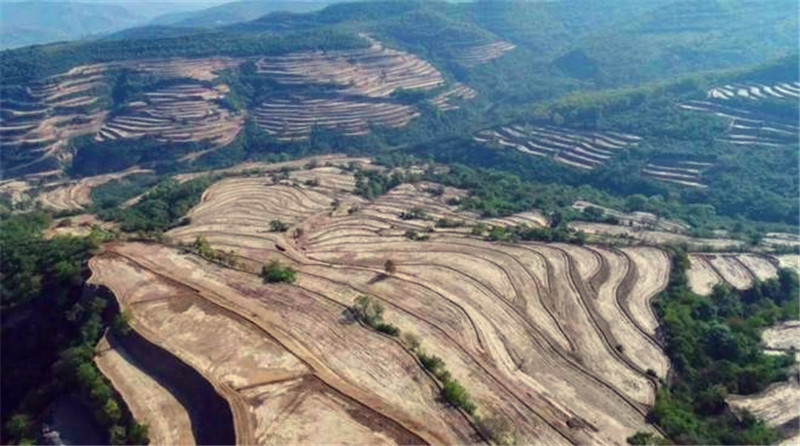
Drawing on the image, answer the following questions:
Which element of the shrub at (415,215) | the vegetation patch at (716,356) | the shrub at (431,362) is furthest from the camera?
the shrub at (415,215)

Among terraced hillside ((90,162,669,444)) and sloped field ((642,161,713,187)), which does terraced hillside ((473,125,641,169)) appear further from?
terraced hillside ((90,162,669,444))

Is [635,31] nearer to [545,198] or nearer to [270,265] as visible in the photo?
[545,198]

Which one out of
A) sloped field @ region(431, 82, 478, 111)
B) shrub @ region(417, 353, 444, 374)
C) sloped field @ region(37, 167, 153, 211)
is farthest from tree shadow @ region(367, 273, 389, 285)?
sloped field @ region(431, 82, 478, 111)

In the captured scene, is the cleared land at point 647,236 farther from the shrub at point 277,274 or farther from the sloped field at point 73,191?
the sloped field at point 73,191

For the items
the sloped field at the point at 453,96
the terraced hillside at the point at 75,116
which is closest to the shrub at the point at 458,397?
the terraced hillside at the point at 75,116

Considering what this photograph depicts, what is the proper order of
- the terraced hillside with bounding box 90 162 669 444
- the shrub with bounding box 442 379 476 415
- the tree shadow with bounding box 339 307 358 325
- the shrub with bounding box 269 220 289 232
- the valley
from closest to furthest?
the terraced hillside with bounding box 90 162 669 444, the shrub with bounding box 442 379 476 415, the valley, the tree shadow with bounding box 339 307 358 325, the shrub with bounding box 269 220 289 232

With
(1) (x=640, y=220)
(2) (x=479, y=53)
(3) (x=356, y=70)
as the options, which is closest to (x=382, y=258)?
(1) (x=640, y=220)
